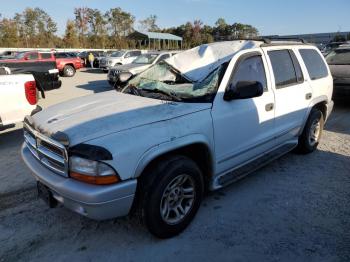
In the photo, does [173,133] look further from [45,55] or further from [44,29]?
[44,29]

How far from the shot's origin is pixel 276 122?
161 inches

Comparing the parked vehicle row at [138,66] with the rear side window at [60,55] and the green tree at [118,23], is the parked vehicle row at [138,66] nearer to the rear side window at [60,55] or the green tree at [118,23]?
the rear side window at [60,55]

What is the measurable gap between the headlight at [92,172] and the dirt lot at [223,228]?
0.79 meters

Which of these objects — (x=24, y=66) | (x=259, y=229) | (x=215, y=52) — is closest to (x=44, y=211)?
(x=259, y=229)

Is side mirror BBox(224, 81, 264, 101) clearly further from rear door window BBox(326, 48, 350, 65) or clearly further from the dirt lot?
rear door window BBox(326, 48, 350, 65)

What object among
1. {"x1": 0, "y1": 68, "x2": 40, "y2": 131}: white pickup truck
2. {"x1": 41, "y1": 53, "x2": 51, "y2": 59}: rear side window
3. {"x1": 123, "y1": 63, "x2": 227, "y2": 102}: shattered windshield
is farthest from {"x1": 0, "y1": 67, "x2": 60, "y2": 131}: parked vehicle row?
{"x1": 41, "y1": 53, "x2": 51, "y2": 59}: rear side window

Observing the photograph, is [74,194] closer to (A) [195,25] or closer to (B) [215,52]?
(B) [215,52]

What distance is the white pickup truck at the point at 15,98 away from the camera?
527cm

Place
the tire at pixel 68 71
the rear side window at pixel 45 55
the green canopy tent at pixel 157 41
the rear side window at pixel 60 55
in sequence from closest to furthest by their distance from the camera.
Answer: the rear side window at pixel 45 55 → the tire at pixel 68 71 → the rear side window at pixel 60 55 → the green canopy tent at pixel 157 41

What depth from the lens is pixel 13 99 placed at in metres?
5.36

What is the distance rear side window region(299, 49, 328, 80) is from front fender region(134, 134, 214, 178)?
2.56 m

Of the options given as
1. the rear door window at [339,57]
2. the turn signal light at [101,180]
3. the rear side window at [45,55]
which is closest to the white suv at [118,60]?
the rear side window at [45,55]

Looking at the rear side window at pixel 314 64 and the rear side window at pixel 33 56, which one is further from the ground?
the rear side window at pixel 33 56

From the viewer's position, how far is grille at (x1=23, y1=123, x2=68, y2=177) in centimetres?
272
